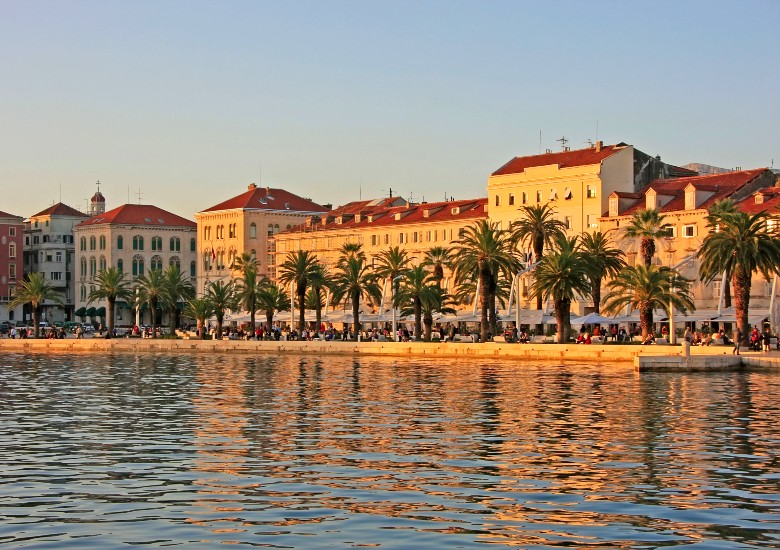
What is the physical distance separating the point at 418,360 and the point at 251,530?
6217cm

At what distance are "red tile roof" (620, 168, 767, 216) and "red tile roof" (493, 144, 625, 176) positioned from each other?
17.4 feet

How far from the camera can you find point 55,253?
610ft

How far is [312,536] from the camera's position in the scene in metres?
20.1

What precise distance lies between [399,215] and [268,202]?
30095 millimetres

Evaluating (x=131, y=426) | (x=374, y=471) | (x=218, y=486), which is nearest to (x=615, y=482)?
(x=374, y=471)

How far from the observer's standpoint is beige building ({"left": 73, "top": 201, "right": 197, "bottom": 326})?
172 meters

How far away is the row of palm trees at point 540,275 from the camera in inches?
2958

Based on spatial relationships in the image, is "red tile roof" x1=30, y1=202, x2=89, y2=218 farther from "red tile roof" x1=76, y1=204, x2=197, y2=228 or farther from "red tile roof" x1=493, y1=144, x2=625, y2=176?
"red tile roof" x1=493, y1=144, x2=625, y2=176

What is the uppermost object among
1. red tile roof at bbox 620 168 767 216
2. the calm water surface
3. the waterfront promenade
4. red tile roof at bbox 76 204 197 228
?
red tile roof at bbox 76 204 197 228

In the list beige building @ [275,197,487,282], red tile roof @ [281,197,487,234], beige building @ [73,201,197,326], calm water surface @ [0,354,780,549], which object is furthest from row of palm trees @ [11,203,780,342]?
beige building @ [73,201,197,326]

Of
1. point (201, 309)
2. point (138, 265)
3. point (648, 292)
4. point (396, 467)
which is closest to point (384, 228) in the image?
point (201, 309)

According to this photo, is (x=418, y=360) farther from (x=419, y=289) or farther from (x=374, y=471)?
(x=374, y=471)

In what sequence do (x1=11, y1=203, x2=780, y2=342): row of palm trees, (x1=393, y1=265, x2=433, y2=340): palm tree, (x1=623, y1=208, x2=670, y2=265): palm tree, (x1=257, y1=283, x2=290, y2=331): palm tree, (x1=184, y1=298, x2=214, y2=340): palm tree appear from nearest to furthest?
(x1=11, y1=203, x2=780, y2=342): row of palm trees → (x1=623, y1=208, x2=670, y2=265): palm tree → (x1=393, y1=265, x2=433, y2=340): palm tree → (x1=257, y1=283, x2=290, y2=331): palm tree → (x1=184, y1=298, x2=214, y2=340): palm tree

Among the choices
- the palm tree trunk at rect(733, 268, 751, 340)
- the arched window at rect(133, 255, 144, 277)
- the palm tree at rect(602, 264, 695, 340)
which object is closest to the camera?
the palm tree trunk at rect(733, 268, 751, 340)
